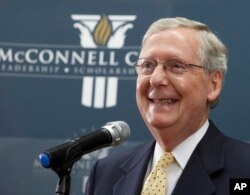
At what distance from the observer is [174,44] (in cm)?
169

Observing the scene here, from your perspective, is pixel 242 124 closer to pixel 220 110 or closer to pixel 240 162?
pixel 220 110

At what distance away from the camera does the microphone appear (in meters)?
1.30

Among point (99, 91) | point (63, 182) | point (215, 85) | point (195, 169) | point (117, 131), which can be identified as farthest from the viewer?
point (99, 91)

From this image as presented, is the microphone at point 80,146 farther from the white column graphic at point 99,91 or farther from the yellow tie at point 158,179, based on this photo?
the white column graphic at point 99,91

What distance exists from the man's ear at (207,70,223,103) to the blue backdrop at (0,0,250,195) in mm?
1086

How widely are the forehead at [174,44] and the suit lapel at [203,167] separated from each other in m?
0.31

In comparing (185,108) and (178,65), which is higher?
(178,65)

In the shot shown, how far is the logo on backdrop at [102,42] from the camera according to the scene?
285 centimetres

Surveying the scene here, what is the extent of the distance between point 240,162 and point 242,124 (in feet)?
3.59

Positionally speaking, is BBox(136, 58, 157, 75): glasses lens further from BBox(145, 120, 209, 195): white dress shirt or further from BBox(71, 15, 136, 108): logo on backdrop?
BBox(71, 15, 136, 108): logo on backdrop

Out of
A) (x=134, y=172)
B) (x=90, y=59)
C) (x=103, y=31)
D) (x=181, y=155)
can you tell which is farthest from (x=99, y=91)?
(x=181, y=155)

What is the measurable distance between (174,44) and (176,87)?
0.15m

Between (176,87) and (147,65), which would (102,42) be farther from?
(176,87)

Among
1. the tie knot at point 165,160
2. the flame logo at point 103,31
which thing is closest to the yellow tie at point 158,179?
the tie knot at point 165,160
